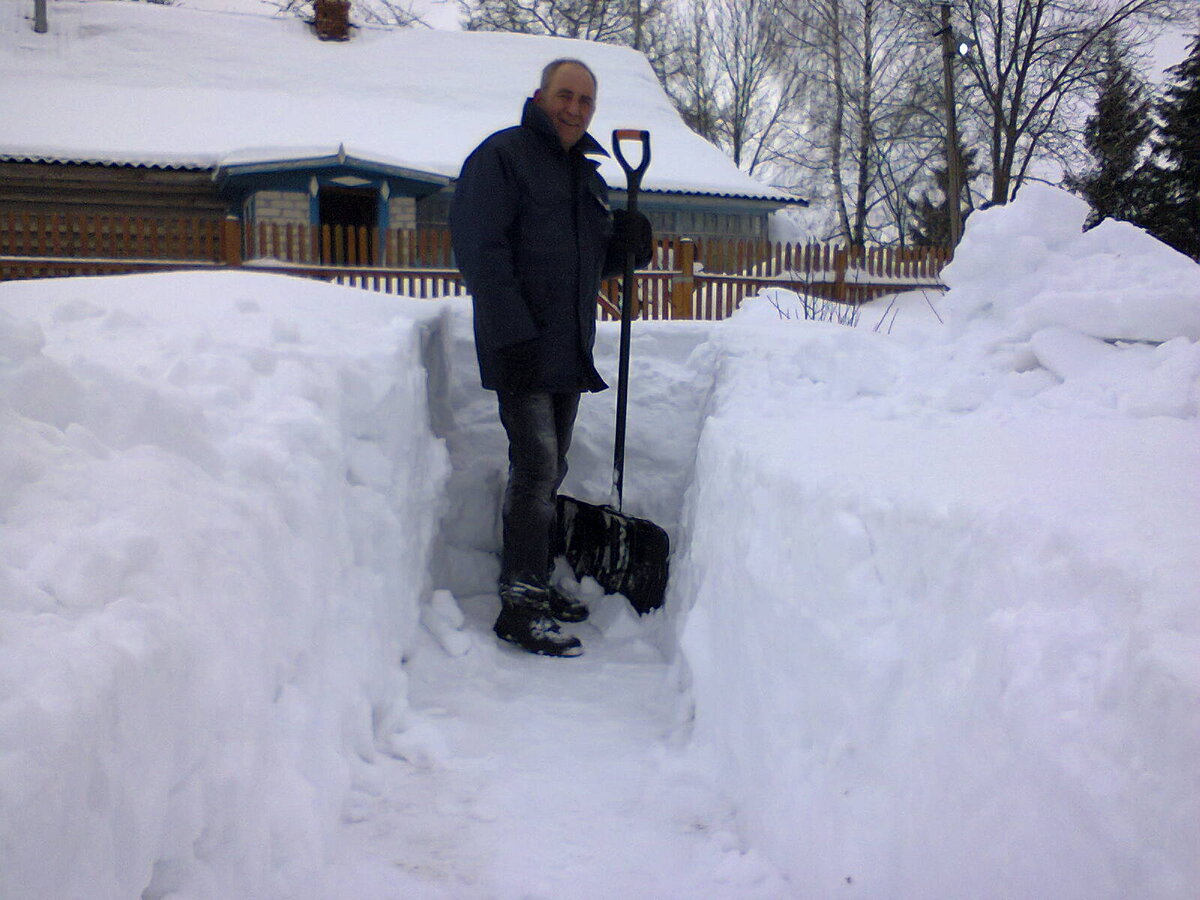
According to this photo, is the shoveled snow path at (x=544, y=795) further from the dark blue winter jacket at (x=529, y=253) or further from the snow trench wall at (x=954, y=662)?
the dark blue winter jacket at (x=529, y=253)

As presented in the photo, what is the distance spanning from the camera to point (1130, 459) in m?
1.75

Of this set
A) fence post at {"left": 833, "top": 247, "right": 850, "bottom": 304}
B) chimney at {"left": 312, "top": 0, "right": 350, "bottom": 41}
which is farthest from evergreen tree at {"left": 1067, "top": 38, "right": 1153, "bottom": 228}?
chimney at {"left": 312, "top": 0, "right": 350, "bottom": 41}

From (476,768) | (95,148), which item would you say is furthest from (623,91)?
(476,768)

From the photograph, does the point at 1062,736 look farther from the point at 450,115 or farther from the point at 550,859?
the point at 450,115

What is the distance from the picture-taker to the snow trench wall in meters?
1.08

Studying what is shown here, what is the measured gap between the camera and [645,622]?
11.4 ft

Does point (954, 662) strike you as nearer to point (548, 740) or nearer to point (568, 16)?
point (548, 740)

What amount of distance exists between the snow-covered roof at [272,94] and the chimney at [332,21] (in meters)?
0.23

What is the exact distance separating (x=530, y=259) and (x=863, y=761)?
6.75 feet

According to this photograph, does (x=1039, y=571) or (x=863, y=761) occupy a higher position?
(x=1039, y=571)

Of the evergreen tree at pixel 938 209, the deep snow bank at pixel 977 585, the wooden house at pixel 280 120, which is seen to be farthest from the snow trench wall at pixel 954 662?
the evergreen tree at pixel 938 209

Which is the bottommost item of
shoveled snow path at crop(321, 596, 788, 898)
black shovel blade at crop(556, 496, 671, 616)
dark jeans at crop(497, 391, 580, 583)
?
shoveled snow path at crop(321, 596, 788, 898)

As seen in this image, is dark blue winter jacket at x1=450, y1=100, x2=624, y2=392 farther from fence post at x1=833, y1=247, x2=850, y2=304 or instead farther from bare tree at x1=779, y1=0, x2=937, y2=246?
bare tree at x1=779, y1=0, x2=937, y2=246

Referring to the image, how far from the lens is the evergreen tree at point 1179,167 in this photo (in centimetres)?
1617
